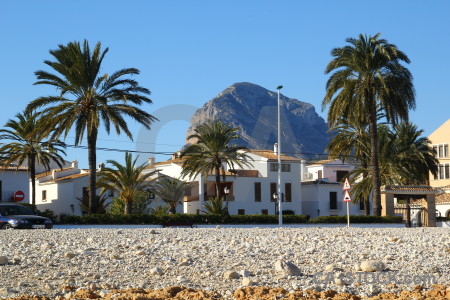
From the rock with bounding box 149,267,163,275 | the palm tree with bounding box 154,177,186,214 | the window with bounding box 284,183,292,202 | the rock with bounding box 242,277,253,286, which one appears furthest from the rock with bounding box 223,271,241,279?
the window with bounding box 284,183,292,202

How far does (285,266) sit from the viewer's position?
12.2 m

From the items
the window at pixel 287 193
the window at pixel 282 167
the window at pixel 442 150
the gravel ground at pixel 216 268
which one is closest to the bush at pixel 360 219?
the gravel ground at pixel 216 268

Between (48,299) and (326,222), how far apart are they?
122ft

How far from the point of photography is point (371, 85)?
4572 centimetres

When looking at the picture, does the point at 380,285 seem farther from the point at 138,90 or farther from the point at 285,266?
the point at 138,90

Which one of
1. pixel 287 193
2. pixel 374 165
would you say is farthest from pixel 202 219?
pixel 287 193

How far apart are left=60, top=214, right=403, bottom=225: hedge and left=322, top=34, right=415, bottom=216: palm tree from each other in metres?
1.42

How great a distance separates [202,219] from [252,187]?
32.0 meters

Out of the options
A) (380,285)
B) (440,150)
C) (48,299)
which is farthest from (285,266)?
(440,150)

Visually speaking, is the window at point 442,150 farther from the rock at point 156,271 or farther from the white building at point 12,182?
the rock at point 156,271

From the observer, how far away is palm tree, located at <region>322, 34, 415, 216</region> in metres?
45.1

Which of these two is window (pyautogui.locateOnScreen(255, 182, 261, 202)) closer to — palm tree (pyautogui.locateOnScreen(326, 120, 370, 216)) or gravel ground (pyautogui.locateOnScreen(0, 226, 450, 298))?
palm tree (pyautogui.locateOnScreen(326, 120, 370, 216))

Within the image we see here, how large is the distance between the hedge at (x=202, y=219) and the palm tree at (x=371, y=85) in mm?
1418

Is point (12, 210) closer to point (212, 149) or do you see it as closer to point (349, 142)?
point (212, 149)
